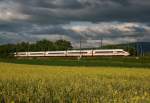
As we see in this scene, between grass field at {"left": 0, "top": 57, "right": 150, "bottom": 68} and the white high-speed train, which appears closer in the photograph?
grass field at {"left": 0, "top": 57, "right": 150, "bottom": 68}

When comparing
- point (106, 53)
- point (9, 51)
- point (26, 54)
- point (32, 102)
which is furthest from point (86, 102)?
point (9, 51)

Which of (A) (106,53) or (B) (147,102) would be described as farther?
(A) (106,53)

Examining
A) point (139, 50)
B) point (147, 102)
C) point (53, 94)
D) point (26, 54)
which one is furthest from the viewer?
point (26, 54)

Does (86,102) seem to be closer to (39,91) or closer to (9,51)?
(39,91)

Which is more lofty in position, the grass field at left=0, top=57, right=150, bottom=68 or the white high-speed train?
the white high-speed train

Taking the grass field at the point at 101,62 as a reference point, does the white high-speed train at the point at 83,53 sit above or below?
above

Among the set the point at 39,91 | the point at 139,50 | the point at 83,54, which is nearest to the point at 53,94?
the point at 39,91

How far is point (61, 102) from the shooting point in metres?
9.88

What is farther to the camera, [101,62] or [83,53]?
[83,53]

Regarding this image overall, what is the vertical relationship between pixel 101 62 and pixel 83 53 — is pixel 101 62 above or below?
below

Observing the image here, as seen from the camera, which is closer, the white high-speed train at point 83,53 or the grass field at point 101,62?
the grass field at point 101,62

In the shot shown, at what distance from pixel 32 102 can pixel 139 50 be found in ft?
417

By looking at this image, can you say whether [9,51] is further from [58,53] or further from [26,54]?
[58,53]

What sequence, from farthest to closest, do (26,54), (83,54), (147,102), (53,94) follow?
(26,54)
(83,54)
(53,94)
(147,102)
